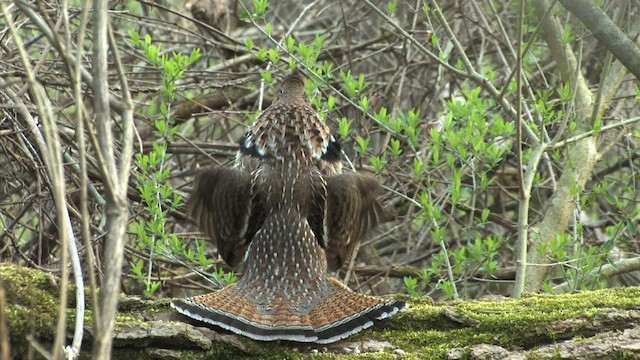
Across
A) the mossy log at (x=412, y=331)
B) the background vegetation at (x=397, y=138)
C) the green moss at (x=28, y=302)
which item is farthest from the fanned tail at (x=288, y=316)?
the green moss at (x=28, y=302)

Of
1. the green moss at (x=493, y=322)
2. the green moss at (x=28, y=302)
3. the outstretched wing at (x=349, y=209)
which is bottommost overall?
the green moss at (x=493, y=322)

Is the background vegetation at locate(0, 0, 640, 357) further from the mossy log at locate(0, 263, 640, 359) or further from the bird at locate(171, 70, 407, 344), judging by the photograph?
the bird at locate(171, 70, 407, 344)

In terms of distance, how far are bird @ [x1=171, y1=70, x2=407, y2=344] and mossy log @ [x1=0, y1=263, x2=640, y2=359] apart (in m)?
0.51

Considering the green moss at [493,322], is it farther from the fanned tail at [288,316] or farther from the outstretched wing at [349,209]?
the outstretched wing at [349,209]

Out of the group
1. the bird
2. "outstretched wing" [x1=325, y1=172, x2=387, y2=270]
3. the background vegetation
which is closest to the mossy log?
the background vegetation

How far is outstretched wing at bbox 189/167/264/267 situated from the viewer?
5.54m

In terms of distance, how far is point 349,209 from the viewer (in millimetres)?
5645

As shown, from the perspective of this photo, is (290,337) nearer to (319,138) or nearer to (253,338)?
(253,338)

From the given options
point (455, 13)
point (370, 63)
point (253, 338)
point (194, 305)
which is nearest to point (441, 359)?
point (253, 338)

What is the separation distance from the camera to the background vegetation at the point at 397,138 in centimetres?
613

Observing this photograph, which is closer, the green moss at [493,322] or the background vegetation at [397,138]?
the green moss at [493,322]

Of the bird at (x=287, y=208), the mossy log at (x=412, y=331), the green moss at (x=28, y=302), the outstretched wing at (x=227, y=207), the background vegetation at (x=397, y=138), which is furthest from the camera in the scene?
the background vegetation at (x=397, y=138)

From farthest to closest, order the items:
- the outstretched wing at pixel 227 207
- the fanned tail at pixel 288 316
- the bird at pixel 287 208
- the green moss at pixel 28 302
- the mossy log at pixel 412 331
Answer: the outstretched wing at pixel 227 207 → the bird at pixel 287 208 → the fanned tail at pixel 288 316 → the mossy log at pixel 412 331 → the green moss at pixel 28 302

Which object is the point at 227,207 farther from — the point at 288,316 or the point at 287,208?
the point at 288,316
